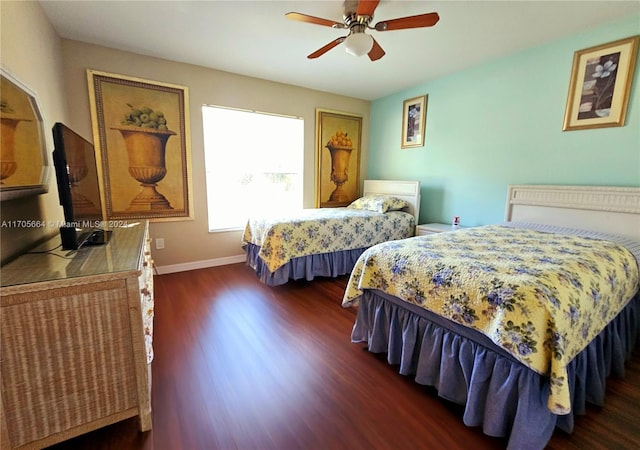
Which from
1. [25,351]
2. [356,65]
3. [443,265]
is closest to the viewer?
[25,351]

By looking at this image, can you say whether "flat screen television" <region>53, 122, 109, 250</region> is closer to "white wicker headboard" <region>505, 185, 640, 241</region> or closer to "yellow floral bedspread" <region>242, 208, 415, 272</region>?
"yellow floral bedspread" <region>242, 208, 415, 272</region>

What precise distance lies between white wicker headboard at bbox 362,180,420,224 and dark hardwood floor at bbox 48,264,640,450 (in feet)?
6.78

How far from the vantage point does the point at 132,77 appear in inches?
113

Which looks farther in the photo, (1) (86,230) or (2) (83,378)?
(1) (86,230)

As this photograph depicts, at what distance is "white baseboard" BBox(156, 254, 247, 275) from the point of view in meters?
3.29

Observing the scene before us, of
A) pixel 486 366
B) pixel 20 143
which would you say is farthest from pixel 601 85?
pixel 20 143

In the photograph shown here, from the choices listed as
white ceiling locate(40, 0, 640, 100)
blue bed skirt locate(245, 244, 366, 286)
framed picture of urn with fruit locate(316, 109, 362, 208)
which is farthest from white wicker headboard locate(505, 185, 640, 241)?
framed picture of urn with fruit locate(316, 109, 362, 208)

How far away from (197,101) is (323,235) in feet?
7.13

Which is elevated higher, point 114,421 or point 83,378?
point 83,378

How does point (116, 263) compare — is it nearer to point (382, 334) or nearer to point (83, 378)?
point (83, 378)

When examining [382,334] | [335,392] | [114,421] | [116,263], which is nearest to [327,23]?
[116,263]

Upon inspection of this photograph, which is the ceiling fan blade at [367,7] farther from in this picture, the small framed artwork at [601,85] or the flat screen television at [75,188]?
the small framed artwork at [601,85]

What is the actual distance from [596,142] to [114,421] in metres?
3.87

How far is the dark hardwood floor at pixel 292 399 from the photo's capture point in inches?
49.3
